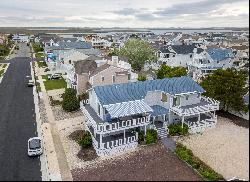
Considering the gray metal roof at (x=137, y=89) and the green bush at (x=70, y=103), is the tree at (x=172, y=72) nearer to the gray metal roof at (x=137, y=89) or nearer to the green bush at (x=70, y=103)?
the gray metal roof at (x=137, y=89)

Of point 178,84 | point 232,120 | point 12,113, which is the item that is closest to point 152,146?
point 178,84

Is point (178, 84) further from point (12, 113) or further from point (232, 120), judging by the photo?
point (12, 113)

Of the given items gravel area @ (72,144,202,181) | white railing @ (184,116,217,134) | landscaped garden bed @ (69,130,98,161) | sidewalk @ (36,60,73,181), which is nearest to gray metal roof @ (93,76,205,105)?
white railing @ (184,116,217,134)

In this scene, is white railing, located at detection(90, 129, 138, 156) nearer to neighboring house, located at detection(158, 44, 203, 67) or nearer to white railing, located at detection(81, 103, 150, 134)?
white railing, located at detection(81, 103, 150, 134)

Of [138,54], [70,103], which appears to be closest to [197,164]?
[70,103]

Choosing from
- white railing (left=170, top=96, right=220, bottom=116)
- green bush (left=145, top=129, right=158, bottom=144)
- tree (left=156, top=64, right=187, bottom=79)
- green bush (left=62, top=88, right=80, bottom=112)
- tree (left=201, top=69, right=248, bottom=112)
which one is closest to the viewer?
green bush (left=145, top=129, right=158, bottom=144)

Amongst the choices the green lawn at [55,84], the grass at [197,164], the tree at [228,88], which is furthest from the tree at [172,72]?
the grass at [197,164]
